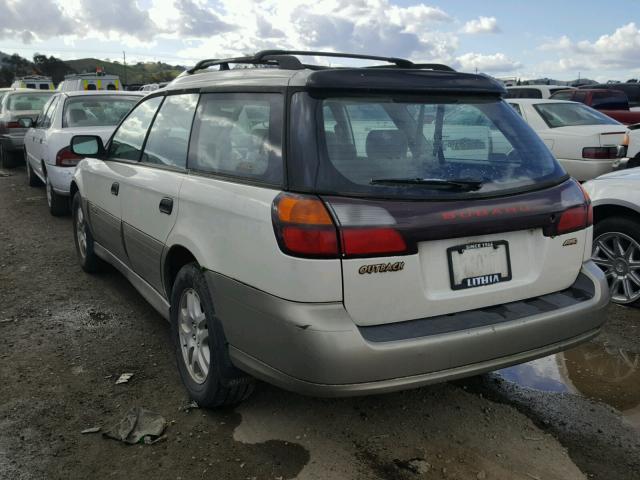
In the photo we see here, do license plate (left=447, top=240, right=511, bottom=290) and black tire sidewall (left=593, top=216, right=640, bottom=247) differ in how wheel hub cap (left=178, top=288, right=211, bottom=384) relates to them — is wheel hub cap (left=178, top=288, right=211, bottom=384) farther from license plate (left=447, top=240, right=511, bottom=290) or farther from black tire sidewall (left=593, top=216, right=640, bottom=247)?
black tire sidewall (left=593, top=216, right=640, bottom=247)

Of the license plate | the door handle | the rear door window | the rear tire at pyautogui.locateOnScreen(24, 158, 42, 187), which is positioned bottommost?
the rear tire at pyautogui.locateOnScreen(24, 158, 42, 187)

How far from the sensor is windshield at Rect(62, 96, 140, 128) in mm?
8383

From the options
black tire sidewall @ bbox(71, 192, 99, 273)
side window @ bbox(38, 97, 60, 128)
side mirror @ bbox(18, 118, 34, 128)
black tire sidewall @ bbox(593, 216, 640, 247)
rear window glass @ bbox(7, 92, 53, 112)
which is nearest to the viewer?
black tire sidewall @ bbox(593, 216, 640, 247)

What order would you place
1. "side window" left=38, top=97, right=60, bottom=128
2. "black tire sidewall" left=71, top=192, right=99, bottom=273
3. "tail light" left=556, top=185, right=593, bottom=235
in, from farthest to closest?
"side window" left=38, top=97, right=60, bottom=128, "black tire sidewall" left=71, top=192, right=99, bottom=273, "tail light" left=556, top=185, right=593, bottom=235

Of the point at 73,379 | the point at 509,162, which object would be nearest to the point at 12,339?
the point at 73,379

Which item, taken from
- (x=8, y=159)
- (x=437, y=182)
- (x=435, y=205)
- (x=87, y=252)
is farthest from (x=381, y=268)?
(x=8, y=159)

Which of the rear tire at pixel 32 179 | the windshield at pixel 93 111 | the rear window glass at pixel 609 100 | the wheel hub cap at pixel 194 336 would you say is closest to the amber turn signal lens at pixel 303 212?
the wheel hub cap at pixel 194 336

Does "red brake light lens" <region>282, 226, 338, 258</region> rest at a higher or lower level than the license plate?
higher

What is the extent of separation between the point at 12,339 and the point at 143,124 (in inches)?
69.4

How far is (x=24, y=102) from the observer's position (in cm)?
1401

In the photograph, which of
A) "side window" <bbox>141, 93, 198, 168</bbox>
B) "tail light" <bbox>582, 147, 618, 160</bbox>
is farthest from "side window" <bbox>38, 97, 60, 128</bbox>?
"tail light" <bbox>582, 147, 618, 160</bbox>

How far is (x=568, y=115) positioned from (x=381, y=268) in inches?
327

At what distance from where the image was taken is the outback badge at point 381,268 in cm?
242

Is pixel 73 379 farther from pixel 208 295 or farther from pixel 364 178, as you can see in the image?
pixel 364 178
